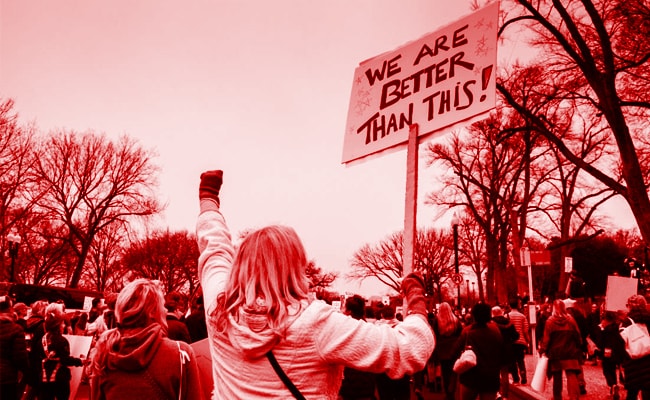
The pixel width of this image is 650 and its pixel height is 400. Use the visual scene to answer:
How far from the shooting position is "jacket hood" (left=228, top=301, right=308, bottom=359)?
2088 mm

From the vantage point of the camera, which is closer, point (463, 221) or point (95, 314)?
point (95, 314)

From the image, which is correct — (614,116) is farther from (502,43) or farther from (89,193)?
(89,193)

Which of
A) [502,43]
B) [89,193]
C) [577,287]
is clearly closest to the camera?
[502,43]

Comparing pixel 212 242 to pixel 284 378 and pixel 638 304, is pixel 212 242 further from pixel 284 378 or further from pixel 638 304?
pixel 638 304

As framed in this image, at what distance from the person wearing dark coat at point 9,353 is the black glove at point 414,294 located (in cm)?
657

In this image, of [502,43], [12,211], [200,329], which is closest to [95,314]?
[200,329]

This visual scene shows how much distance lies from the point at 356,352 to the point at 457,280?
22585 mm

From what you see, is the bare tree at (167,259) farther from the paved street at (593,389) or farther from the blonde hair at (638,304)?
the blonde hair at (638,304)

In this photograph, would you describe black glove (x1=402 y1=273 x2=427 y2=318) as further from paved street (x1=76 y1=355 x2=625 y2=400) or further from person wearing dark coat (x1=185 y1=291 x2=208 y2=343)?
paved street (x1=76 y1=355 x2=625 y2=400)

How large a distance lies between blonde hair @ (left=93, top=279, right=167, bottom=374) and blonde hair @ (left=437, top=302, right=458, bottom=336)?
28.1 ft

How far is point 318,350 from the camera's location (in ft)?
6.81

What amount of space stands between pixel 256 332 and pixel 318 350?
0.68 feet

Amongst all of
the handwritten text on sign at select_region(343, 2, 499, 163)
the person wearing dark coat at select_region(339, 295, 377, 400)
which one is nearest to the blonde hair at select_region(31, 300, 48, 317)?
the person wearing dark coat at select_region(339, 295, 377, 400)

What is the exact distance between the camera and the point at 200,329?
27.8 feet
